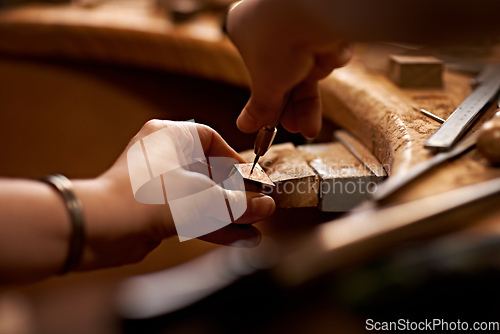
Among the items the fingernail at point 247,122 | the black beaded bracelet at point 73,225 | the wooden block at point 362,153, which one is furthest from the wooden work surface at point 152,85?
the black beaded bracelet at point 73,225

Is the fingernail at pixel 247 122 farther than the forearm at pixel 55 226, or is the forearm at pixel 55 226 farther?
the fingernail at pixel 247 122

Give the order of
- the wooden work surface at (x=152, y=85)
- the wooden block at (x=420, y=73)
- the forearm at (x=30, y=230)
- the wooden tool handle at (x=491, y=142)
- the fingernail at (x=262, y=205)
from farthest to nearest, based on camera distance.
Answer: the wooden block at (x=420, y=73) → the wooden work surface at (x=152, y=85) → the fingernail at (x=262, y=205) → the wooden tool handle at (x=491, y=142) → the forearm at (x=30, y=230)

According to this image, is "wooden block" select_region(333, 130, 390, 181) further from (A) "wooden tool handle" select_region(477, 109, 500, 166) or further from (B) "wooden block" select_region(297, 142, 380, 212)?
(A) "wooden tool handle" select_region(477, 109, 500, 166)

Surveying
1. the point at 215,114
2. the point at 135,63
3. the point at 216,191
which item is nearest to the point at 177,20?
the point at 135,63

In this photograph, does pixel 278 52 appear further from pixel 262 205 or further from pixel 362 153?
pixel 362 153

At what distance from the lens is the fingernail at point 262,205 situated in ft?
2.99

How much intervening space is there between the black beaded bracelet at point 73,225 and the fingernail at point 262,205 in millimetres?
354

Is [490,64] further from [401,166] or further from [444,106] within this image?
[401,166]

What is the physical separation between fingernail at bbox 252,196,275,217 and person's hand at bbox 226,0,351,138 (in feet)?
0.53

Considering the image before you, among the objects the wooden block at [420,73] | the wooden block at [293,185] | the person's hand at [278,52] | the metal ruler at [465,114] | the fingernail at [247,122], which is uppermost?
the person's hand at [278,52]

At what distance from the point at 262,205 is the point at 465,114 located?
20.1 inches

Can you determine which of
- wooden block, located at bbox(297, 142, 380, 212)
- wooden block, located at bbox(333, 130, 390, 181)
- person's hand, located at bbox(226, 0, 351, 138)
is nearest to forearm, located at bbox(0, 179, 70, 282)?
person's hand, located at bbox(226, 0, 351, 138)

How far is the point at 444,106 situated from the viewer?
1.19m

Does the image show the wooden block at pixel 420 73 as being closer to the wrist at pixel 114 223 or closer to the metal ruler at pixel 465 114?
the metal ruler at pixel 465 114
